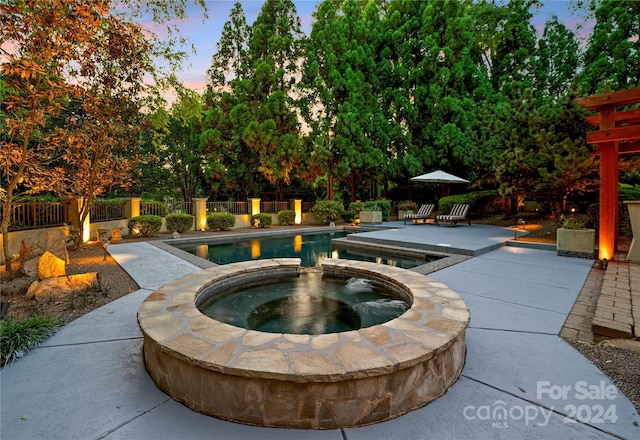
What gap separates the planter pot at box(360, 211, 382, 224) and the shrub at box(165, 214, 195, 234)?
322 inches

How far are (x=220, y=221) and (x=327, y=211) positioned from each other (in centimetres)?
546

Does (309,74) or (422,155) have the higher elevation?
(309,74)

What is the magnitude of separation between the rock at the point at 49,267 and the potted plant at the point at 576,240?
9.49m

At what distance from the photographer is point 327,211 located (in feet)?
52.4

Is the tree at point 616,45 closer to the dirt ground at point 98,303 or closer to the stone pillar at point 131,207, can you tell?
the dirt ground at point 98,303

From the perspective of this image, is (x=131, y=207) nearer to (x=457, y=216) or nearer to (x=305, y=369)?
(x=305, y=369)

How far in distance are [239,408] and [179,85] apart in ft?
31.5

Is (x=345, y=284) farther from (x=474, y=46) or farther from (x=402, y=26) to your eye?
(x=474, y=46)

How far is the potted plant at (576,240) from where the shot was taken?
642 cm

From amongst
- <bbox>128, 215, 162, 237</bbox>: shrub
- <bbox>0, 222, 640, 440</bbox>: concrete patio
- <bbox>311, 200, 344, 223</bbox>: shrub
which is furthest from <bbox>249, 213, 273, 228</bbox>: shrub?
<bbox>0, 222, 640, 440</bbox>: concrete patio

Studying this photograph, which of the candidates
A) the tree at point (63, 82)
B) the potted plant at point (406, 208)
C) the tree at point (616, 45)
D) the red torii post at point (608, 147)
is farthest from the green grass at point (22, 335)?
the tree at point (616, 45)

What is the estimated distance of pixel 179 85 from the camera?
9008 mm

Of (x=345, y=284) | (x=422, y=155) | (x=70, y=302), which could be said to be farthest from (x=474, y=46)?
(x=70, y=302)

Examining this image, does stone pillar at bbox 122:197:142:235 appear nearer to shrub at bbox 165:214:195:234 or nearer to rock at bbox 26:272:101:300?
shrub at bbox 165:214:195:234
